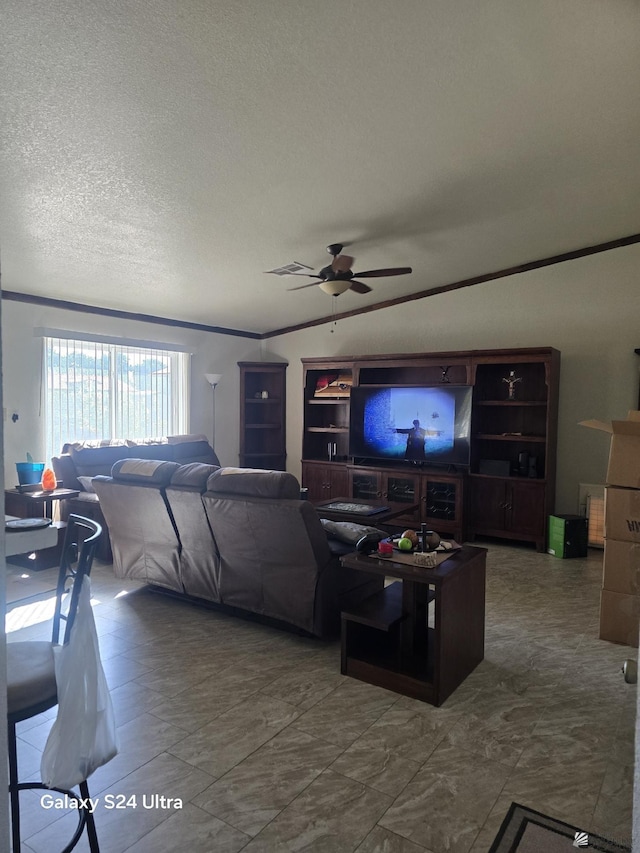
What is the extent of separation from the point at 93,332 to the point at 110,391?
643 mm

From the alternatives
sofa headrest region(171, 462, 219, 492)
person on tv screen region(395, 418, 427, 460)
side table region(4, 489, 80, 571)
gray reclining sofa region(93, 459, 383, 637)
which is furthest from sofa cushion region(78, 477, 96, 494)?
person on tv screen region(395, 418, 427, 460)

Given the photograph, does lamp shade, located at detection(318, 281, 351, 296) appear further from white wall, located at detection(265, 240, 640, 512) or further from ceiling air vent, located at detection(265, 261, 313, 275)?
white wall, located at detection(265, 240, 640, 512)

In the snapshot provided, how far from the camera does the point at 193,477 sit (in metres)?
3.25

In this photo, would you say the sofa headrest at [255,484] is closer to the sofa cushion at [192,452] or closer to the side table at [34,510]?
the side table at [34,510]

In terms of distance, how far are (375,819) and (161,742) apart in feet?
2.96

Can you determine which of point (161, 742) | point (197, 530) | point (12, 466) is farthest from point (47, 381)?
point (161, 742)

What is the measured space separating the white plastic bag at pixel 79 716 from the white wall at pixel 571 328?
A: 4.89 m

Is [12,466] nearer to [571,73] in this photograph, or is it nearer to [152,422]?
[152,422]

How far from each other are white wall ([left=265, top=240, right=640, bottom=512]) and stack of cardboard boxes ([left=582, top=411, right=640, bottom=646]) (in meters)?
2.42

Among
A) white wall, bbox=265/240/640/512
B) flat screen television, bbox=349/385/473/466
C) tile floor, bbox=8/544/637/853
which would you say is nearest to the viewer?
tile floor, bbox=8/544/637/853

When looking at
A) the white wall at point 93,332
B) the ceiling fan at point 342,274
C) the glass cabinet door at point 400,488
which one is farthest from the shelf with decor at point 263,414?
the ceiling fan at point 342,274

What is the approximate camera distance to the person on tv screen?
5871 millimetres

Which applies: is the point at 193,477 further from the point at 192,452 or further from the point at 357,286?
the point at 192,452

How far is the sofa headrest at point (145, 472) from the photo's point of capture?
3.38 metres
